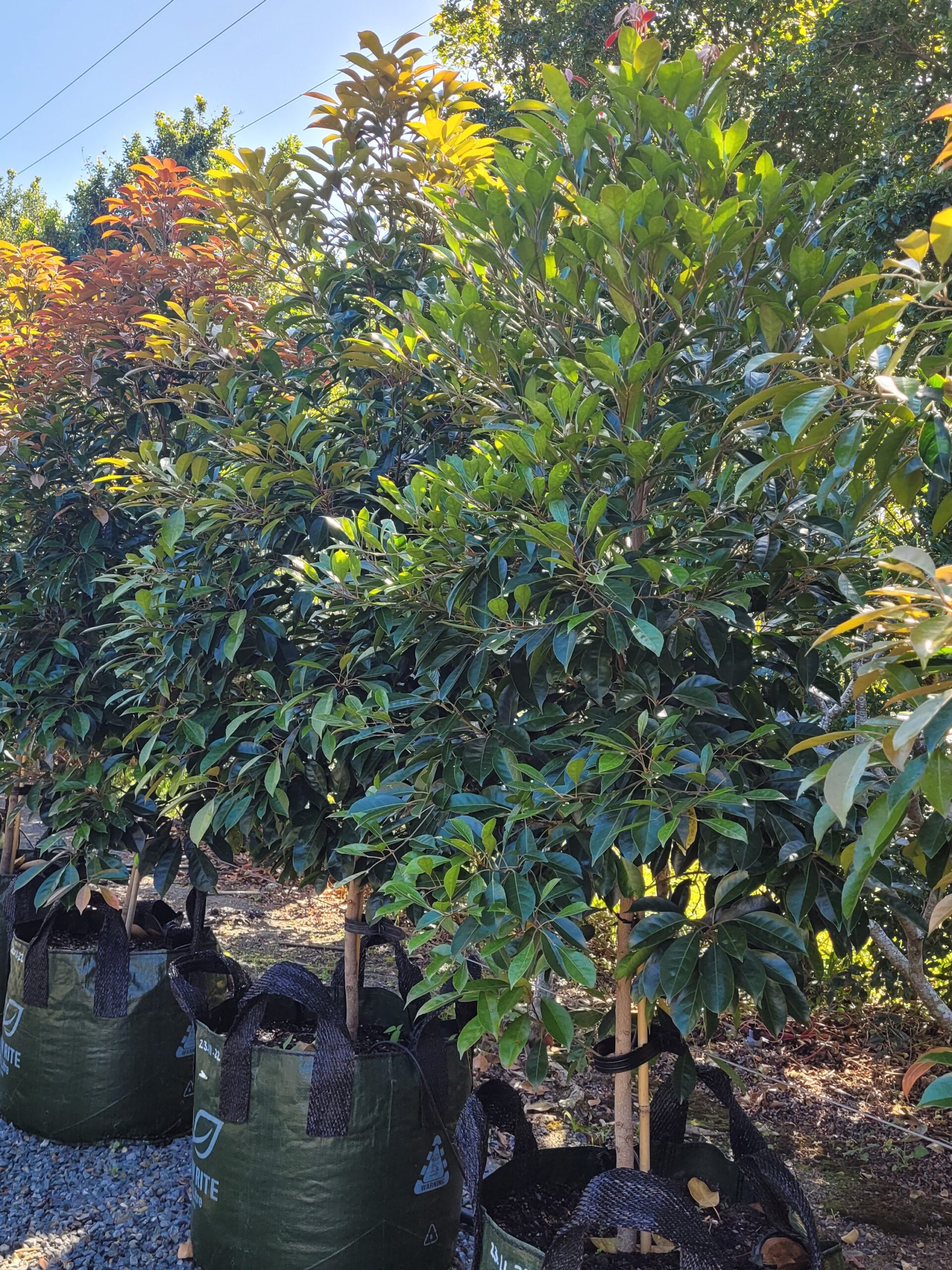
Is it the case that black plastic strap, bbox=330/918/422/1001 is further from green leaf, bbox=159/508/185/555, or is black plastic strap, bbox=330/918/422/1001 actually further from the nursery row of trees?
green leaf, bbox=159/508/185/555

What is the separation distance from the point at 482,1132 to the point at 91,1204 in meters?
1.51

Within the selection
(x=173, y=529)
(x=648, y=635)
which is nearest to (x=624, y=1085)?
(x=648, y=635)

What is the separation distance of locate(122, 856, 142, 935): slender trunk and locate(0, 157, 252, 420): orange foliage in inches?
59.9

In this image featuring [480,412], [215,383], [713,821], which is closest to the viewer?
[713,821]

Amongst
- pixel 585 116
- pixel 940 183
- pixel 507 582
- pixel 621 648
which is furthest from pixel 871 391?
pixel 940 183

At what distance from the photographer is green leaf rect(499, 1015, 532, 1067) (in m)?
1.31

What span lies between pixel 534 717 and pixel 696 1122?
2.33 metres

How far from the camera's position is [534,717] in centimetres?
157

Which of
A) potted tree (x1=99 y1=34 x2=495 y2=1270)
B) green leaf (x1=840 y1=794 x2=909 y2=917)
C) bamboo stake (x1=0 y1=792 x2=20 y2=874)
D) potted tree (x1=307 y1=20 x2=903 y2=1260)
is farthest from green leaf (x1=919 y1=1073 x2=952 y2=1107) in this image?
bamboo stake (x1=0 y1=792 x2=20 y2=874)

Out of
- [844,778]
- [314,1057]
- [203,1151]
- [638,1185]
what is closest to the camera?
[844,778]

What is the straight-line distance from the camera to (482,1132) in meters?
1.70

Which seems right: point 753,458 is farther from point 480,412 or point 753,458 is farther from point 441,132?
point 441,132

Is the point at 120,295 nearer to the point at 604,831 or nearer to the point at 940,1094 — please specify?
the point at 604,831

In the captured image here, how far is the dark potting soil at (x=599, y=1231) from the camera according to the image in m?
1.57
